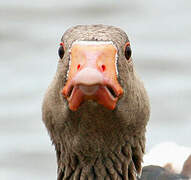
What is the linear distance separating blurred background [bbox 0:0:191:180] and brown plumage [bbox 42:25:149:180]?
3.65 meters

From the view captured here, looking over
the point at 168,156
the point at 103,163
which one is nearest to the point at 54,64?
the point at 168,156

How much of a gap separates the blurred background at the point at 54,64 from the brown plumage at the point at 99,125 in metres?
3.65

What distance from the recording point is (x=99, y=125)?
5.36 meters

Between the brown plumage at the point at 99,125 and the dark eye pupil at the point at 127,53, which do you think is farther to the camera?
the dark eye pupil at the point at 127,53

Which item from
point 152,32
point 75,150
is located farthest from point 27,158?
point 75,150

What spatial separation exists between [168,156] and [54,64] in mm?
3555

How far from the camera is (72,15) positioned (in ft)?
41.5

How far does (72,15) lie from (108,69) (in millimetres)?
7721

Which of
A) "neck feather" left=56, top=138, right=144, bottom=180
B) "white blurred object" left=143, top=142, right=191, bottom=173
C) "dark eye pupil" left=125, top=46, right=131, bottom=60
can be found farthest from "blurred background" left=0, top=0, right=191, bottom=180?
"dark eye pupil" left=125, top=46, right=131, bottom=60

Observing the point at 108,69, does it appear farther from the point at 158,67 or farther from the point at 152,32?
the point at 152,32

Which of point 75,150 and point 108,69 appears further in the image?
point 75,150

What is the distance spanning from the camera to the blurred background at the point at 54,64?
9664mm

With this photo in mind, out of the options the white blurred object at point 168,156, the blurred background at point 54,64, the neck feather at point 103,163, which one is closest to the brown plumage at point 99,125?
the neck feather at point 103,163

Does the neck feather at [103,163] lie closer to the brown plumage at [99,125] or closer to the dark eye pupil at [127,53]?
the brown plumage at [99,125]
